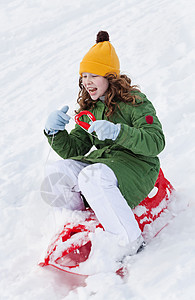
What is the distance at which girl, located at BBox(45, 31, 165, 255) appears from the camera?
2.03 meters

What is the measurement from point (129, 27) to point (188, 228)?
187 inches

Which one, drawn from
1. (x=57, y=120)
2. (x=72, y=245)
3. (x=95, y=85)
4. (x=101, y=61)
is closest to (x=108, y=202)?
(x=72, y=245)

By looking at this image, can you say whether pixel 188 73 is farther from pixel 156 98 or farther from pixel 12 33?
pixel 12 33

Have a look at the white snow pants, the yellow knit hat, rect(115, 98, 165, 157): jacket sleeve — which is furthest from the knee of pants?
the yellow knit hat

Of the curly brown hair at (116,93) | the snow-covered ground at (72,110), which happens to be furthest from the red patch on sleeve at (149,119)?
the snow-covered ground at (72,110)

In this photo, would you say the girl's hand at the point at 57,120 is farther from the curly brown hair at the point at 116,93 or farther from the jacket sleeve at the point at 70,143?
the curly brown hair at the point at 116,93

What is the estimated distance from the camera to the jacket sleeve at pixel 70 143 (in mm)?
2510

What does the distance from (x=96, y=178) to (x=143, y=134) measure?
36cm

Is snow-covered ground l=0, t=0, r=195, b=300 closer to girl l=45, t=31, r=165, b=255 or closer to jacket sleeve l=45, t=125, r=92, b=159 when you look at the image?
girl l=45, t=31, r=165, b=255

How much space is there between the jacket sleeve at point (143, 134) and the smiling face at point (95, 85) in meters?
0.25

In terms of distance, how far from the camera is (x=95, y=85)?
7.72ft

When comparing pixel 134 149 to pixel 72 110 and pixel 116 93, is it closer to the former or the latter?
pixel 116 93

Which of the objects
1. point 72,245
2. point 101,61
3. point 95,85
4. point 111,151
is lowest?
point 72,245

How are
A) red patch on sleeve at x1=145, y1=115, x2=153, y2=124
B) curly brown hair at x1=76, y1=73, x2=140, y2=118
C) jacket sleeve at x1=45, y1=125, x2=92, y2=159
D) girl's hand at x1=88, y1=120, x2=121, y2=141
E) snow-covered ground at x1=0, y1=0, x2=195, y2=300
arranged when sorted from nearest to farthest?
snow-covered ground at x1=0, y1=0, x2=195, y2=300
girl's hand at x1=88, y1=120, x2=121, y2=141
red patch on sleeve at x1=145, y1=115, x2=153, y2=124
curly brown hair at x1=76, y1=73, x2=140, y2=118
jacket sleeve at x1=45, y1=125, x2=92, y2=159
